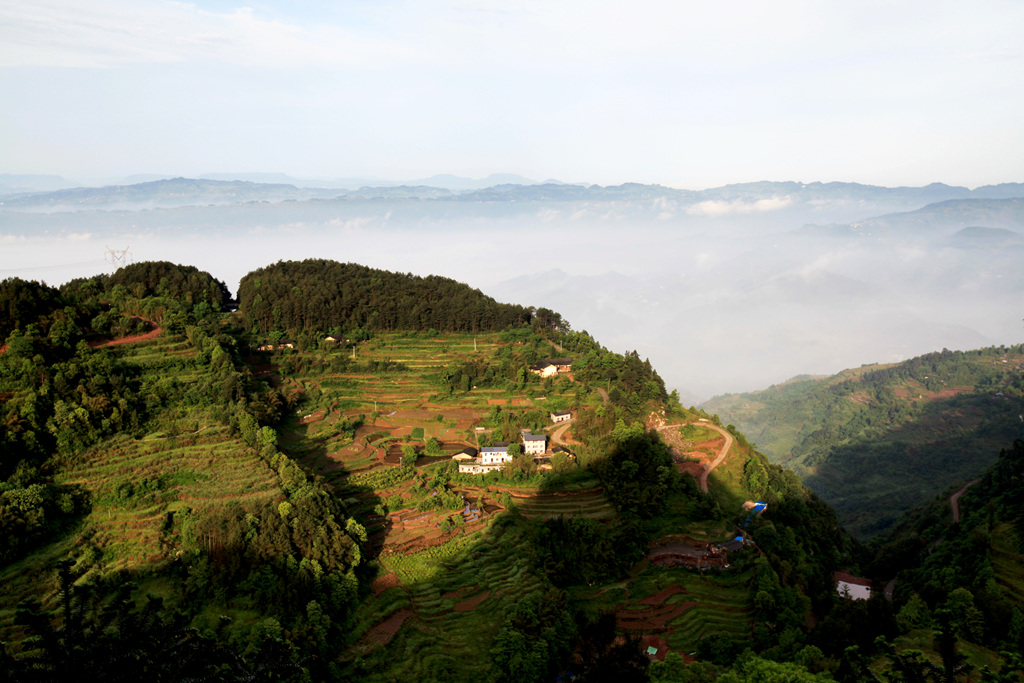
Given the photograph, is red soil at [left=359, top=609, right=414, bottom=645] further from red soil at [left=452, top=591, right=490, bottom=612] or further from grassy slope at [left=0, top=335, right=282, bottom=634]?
grassy slope at [left=0, top=335, right=282, bottom=634]

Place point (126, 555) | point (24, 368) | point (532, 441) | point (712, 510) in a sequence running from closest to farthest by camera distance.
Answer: point (126, 555), point (24, 368), point (712, 510), point (532, 441)

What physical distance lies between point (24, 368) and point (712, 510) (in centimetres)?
3007

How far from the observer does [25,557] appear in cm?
1858

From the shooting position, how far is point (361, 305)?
1893 inches

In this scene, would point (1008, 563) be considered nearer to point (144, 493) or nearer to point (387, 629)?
Result: point (387, 629)

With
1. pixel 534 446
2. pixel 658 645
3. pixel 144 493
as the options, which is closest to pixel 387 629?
pixel 658 645

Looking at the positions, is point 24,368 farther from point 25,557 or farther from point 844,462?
point 844,462

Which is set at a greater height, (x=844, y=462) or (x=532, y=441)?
(x=532, y=441)

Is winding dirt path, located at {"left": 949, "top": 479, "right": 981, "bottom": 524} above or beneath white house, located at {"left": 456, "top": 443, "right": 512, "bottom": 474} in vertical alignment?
beneath

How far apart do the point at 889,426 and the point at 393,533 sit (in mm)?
66176

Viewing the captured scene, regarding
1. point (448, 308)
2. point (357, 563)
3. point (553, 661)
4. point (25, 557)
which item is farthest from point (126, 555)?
point (448, 308)

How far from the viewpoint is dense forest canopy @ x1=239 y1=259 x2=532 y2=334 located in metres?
46.0

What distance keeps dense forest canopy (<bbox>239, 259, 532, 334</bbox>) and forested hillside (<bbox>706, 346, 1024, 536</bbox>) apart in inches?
1356

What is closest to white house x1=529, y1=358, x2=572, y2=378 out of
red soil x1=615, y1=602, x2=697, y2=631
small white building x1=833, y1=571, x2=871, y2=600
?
small white building x1=833, y1=571, x2=871, y2=600
